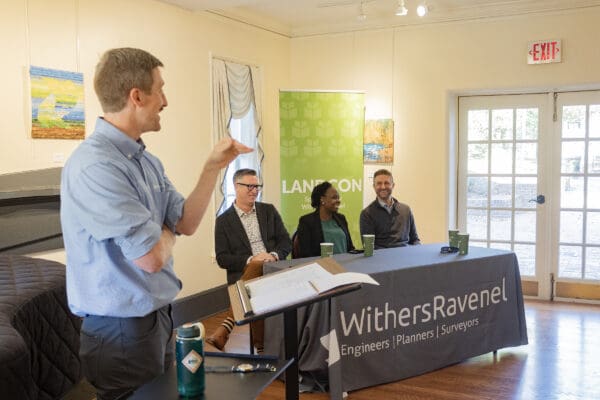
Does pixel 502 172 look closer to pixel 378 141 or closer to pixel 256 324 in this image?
pixel 378 141

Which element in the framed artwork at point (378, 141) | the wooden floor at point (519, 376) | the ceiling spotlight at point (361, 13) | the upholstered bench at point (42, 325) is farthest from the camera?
the framed artwork at point (378, 141)

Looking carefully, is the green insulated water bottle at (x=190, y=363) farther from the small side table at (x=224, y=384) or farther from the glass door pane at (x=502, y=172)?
the glass door pane at (x=502, y=172)

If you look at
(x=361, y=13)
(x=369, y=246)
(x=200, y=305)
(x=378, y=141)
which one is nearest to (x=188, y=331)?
(x=369, y=246)

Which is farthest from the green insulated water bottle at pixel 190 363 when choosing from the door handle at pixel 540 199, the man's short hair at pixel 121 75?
the door handle at pixel 540 199

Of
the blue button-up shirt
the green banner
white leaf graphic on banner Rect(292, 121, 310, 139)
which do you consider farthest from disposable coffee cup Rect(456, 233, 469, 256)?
the blue button-up shirt

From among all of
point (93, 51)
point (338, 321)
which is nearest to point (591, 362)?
point (338, 321)

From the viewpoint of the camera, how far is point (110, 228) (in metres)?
1.40

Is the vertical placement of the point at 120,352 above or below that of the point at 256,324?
above

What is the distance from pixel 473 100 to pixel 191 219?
512cm

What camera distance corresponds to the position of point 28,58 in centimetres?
380

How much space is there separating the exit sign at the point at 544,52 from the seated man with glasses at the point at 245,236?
3.09m

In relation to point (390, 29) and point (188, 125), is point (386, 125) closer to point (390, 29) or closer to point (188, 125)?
point (390, 29)

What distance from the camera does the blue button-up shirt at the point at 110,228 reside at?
4.64ft

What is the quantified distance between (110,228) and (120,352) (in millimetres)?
359
